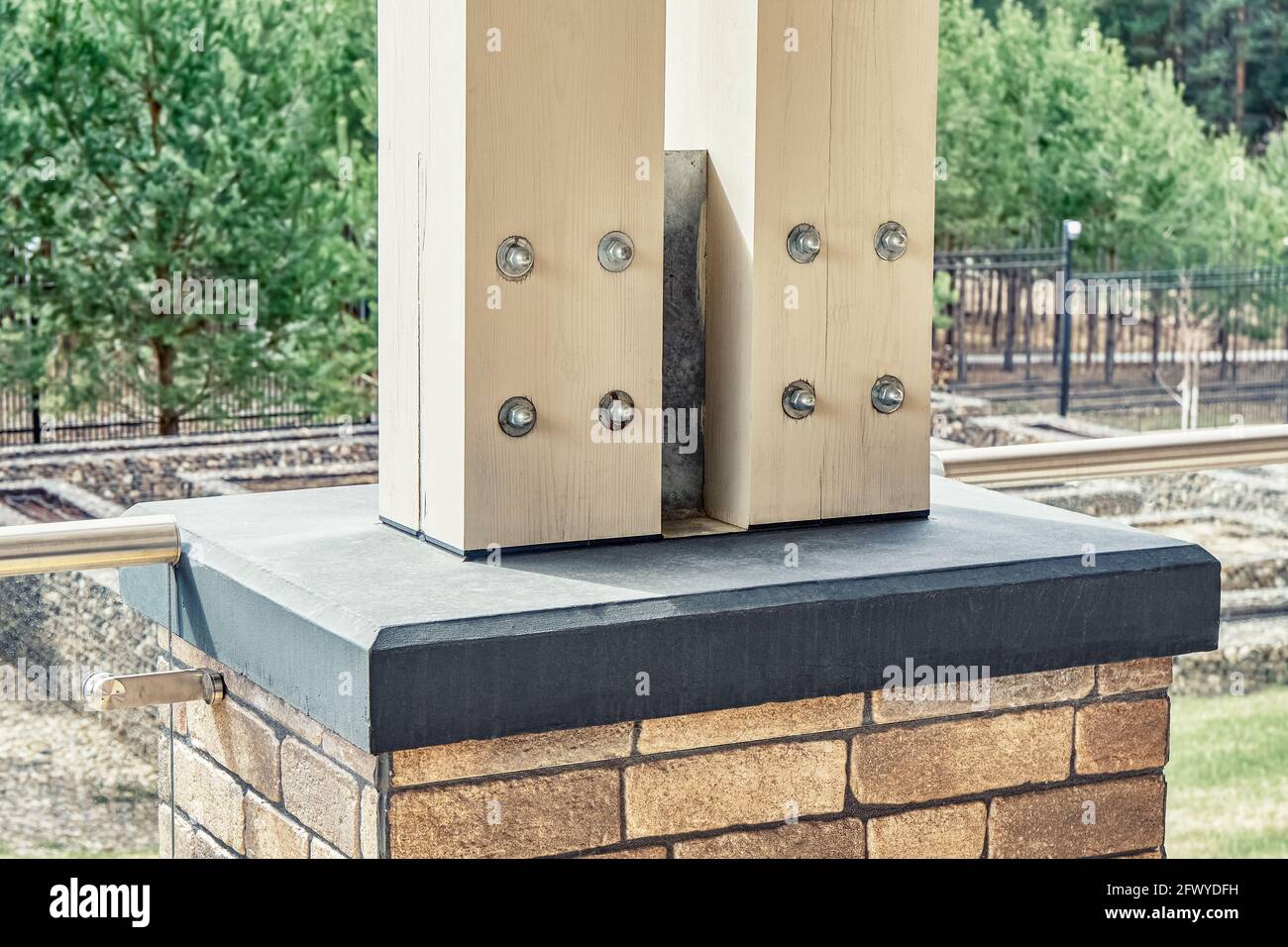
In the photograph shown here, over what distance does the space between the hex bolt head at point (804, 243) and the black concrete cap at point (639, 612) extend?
0.93 feet

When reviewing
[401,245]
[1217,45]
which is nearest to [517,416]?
[401,245]

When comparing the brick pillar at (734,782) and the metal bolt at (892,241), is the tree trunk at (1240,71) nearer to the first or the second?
the metal bolt at (892,241)

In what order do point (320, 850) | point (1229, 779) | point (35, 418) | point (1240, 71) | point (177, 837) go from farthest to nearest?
point (1240, 71)
point (35, 418)
point (1229, 779)
point (177, 837)
point (320, 850)

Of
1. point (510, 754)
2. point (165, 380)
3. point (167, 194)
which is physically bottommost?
point (165, 380)

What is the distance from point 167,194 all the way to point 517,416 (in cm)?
1483

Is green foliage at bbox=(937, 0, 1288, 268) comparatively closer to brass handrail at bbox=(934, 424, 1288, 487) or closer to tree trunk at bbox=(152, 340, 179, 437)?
tree trunk at bbox=(152, 340, 179, 437)

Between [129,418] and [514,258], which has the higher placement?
[514,258]

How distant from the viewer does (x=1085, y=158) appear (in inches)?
889

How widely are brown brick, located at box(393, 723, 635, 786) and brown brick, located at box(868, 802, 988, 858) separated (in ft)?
0.92

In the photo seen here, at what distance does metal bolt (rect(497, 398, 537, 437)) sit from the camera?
1538 millimetres

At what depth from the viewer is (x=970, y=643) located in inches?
59.6

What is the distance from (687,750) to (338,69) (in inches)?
705

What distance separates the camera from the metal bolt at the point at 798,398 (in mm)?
1675

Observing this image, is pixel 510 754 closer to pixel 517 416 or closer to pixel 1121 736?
pixel 517 416
